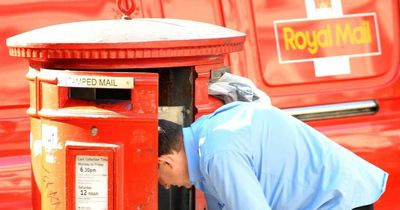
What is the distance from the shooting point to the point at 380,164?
5023 mm

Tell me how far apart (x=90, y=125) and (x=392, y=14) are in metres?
2.49

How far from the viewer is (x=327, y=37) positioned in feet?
16.4

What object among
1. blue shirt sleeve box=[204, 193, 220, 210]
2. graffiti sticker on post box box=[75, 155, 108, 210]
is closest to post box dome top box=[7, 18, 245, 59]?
graffiti sticker on post box box=[75, 155, 108, 210]

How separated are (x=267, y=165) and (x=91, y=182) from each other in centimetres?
61

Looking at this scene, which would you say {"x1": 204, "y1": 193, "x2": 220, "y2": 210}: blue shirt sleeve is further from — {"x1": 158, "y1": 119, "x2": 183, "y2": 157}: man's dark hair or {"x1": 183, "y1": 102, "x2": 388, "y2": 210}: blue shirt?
{"x1": 158, "y1": 119, "x2": 183, "y2": 157}: man's dark hair

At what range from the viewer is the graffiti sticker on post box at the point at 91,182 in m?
3.23

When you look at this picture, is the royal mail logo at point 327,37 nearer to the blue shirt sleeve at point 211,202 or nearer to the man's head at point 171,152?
the blue shirt sleeve at point 211,202

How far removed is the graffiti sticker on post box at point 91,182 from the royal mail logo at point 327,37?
190 centimetres

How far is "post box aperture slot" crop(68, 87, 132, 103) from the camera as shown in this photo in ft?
11.0

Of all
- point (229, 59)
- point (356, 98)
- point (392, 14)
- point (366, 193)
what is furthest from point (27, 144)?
point (392, 14)

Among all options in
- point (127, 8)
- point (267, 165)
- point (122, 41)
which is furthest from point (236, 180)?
point (127, 8)

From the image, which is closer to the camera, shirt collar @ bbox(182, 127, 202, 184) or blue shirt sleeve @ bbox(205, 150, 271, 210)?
blue shirt sleeve @ bbox(205, 150, 271, 210)

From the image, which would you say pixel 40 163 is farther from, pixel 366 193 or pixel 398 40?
pixel 398 40

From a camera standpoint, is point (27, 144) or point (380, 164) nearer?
point (27, 144)
